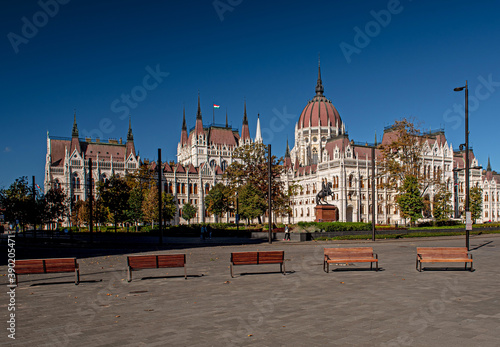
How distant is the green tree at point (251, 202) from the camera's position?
50.8 meters

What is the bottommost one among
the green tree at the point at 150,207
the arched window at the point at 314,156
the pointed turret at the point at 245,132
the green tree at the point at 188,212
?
the green tree at the point at 188,212

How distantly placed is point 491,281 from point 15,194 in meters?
57.9

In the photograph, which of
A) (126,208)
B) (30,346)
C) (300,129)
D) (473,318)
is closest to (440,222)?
(126,208)

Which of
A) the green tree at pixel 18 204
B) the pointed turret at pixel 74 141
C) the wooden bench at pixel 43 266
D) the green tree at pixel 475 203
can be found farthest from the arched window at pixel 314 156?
the wooden bench at pixel 43 266

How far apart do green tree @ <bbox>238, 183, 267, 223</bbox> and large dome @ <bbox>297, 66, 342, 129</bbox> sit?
77343mm

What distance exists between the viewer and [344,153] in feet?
303

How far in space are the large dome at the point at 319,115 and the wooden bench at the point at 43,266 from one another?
382 ft

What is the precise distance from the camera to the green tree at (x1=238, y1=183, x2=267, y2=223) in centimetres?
5084

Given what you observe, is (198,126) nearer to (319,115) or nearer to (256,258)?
→ (319,115)

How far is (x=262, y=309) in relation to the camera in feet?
30.4

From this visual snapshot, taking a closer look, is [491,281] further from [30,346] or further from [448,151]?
[448,151]

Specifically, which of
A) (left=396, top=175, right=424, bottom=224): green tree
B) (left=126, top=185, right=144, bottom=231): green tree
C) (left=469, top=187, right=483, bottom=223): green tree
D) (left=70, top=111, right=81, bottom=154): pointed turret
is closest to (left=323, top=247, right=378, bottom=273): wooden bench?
(left=396, top=175, right=424, bottom=224): green tree


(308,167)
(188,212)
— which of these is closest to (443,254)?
(188,212)

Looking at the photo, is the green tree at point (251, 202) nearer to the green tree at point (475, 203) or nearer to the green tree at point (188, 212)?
the green tree at point (188, 212)
